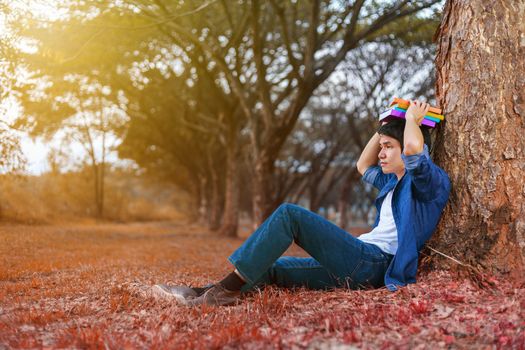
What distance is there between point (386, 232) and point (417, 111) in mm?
1024

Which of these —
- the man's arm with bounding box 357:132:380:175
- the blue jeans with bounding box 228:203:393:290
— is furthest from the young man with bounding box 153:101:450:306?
the man's arm with bounding box 357:132:380:175

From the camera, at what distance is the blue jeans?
3678mm

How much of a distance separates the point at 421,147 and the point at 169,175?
2739 centimetres

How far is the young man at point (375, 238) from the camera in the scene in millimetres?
3674

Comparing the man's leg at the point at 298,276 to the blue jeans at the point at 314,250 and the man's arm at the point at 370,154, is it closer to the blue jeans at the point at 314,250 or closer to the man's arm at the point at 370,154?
the blue jeans at the point at 314,250

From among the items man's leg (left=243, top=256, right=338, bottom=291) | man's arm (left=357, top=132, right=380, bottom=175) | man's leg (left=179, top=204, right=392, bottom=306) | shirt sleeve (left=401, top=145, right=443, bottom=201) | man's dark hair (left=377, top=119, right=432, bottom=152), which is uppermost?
man's dark hair (left=377, top=119, right=432, bottom=152)

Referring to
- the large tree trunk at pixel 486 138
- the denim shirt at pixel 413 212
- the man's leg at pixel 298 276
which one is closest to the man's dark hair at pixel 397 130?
the large tree trunk at pixel 486 138

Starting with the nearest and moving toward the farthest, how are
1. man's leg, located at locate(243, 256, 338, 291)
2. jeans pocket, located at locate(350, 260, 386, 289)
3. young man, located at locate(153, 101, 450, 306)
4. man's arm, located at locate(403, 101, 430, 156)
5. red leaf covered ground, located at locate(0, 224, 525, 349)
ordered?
red leaf covered ground, located at locate(0, 224, 525, 349) < man's arm, located at locate(403, 101, 430, 156) < young man, located at locate(153, 101, 450, 306) < jeans pocket, located at locate(350, 260, 386, 289) < man's leg, located at locate(243, 256, 338, 291)

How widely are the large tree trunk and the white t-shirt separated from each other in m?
0.37

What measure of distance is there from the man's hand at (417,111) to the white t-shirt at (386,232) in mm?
651

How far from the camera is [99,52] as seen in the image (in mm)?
11992

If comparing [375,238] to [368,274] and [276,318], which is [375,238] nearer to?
[368,274]

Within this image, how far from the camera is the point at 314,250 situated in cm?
385

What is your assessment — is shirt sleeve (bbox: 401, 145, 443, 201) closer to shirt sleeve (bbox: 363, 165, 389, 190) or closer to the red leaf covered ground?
the red leaf covered ground
